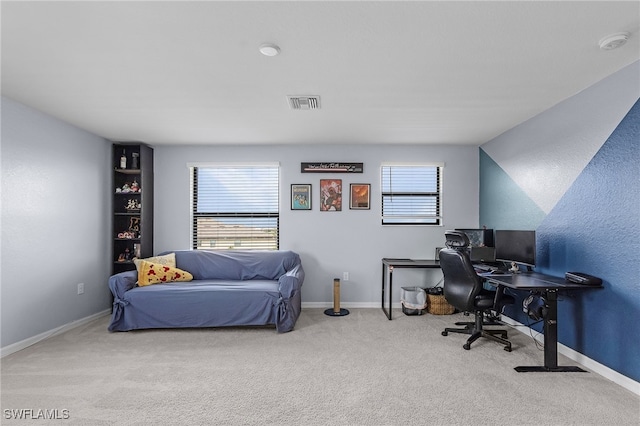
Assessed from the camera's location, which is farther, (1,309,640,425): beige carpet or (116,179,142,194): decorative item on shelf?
(116,179,142,194): decorative item on shelf

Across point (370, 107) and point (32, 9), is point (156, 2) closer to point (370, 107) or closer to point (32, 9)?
point (32, 9)

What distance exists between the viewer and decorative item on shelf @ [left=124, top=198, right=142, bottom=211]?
4746mm

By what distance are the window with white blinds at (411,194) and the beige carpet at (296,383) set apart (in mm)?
1859

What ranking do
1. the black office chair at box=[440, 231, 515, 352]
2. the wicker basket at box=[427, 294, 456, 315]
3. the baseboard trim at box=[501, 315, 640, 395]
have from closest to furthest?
the baseboard trim at box=[501, 315, 640, 395], the black office chair at box=[440, 231, 515, 352], the wicker basket at box=[427, 294, 456, 315]

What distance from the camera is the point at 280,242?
499cm

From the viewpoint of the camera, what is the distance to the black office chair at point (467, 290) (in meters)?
3.22

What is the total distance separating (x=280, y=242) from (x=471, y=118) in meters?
3.04

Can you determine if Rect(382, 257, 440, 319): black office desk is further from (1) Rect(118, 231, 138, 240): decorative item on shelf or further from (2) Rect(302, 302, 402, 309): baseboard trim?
(1) Rect(118, 231, 138, 240): decorative item on shelf

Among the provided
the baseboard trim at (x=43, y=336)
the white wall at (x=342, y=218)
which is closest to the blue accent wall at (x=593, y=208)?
the white wall at (x=342, y=218)

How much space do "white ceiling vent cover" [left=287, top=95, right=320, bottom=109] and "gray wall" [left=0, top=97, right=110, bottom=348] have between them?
8.88ft

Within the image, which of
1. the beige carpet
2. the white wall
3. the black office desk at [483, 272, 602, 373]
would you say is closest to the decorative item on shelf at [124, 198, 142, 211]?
the white wall

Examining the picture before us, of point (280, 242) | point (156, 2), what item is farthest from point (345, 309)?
point (156, 2)

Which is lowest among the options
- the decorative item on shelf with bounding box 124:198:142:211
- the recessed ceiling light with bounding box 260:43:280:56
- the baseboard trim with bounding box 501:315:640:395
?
the baseboard trim with bounding box 501:315:640:395

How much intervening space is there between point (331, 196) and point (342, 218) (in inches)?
14.7
